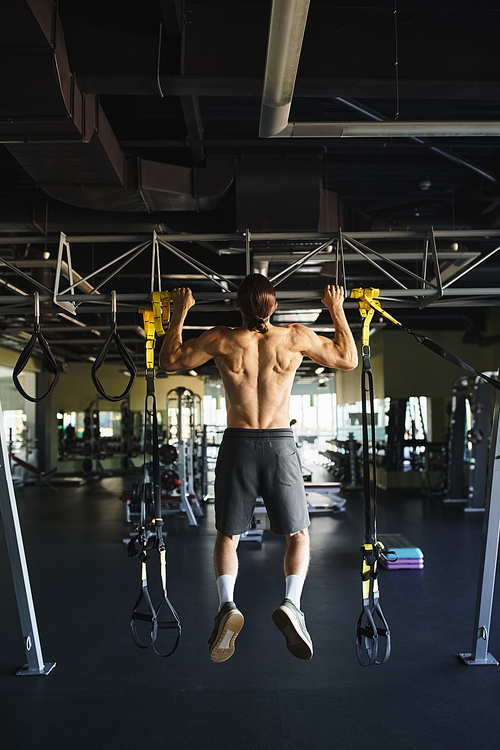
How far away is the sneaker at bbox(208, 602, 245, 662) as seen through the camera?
2578 millimetres

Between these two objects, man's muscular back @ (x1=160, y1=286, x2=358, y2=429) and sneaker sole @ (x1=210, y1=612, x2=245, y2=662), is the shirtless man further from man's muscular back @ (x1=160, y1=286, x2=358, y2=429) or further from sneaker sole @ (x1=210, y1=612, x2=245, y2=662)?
sneaker sole @ (x1=210, y1=612, x2=245, y2=662)

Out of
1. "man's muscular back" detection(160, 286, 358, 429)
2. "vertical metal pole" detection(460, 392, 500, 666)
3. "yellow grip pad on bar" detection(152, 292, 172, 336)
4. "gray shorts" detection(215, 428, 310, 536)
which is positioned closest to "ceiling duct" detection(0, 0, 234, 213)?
"yellow grip pad on bar" detection(152, 292, 172, 336)

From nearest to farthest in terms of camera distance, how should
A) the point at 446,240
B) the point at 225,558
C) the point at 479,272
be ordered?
the point at 225,558
the point at 446,240
the point at 479,272

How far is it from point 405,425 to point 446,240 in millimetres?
5826

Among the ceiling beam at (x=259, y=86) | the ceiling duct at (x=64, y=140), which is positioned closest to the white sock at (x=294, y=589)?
the ceiling beam at (x=259, y=86)

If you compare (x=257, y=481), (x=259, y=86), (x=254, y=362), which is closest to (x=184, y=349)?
(x=254, y=362)

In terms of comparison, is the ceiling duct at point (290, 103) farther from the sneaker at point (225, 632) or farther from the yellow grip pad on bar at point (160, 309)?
the sneaker at point (225, 632)

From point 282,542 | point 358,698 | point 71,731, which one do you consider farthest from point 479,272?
point 71,731

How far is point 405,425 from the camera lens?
12.4 m

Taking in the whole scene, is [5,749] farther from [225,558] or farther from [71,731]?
[225,558]

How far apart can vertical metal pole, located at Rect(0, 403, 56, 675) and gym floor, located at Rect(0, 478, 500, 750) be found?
14 centimetres

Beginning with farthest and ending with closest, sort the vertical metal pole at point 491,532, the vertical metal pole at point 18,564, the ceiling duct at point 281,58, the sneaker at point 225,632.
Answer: the vertical metal pole at point 491,532 → the vertical metal pole at point 18,564 → the sneaker at point 225,632 → the ceiling duct at point 281,58

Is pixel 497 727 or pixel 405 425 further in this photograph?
pixel 405 425

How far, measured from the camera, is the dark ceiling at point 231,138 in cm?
350
